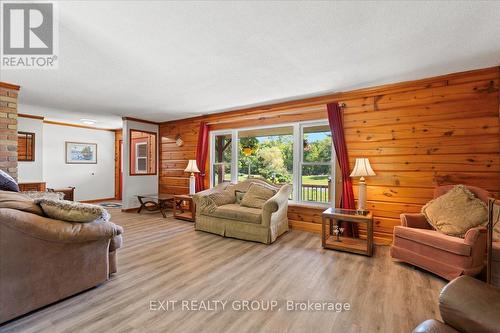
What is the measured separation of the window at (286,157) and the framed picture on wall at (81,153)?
4509 millimetres

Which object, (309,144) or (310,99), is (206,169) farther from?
(310,99)

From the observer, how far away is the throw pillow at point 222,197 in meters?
4.24

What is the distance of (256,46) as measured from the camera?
236cm

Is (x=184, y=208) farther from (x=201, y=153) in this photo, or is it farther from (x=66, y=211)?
(x=66, y=211)

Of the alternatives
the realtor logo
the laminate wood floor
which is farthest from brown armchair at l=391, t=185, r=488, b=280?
the realtor logo

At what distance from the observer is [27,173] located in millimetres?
5773

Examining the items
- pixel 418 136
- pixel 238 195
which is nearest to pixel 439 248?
pixel 418 136

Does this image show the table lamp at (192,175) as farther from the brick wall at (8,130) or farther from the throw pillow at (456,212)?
the throw pillow at (456,212)

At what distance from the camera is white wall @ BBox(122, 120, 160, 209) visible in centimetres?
580

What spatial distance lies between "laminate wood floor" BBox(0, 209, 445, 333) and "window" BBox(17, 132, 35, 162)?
4469mm

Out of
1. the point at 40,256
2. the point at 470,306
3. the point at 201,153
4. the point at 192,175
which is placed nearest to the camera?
the point at 470,306

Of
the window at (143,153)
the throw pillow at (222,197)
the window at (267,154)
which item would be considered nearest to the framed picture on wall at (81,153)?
the window at (143,153)

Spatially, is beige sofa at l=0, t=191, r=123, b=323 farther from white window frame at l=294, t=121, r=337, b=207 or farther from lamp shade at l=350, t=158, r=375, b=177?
white window frame at l=294, t=121, r=337, b=207

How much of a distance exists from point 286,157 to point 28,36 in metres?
3.89
